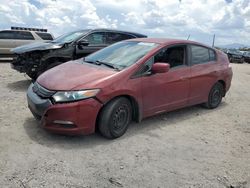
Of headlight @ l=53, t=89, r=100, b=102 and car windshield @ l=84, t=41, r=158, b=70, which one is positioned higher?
car windshield @ l=84, t=41, r=158, b=70

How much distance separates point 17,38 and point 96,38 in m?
7.42

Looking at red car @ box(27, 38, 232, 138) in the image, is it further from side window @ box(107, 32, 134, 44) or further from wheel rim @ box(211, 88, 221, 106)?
side window @ box(107, 32, 134, 44)

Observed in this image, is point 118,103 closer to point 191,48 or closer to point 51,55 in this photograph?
point 191,48

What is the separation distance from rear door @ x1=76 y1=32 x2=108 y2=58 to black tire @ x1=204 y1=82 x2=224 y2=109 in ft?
12.0

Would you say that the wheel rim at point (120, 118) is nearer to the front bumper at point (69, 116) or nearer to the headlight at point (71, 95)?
the front bumper at point (69, 116)

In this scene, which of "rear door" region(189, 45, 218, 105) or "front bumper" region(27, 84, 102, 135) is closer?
"front bumper" region(27, 84, 102, 135)

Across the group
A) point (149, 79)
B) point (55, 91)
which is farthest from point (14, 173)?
point (149, 79)

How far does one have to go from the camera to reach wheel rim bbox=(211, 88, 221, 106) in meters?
6.99

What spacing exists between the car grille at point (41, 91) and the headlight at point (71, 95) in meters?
0.13

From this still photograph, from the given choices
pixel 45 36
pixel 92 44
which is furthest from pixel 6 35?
pixel 92 44

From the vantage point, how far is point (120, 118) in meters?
4.85

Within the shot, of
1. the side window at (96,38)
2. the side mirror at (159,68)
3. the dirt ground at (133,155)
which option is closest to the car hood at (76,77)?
the side mirror at (159,68)

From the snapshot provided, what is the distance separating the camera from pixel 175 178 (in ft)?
12.4

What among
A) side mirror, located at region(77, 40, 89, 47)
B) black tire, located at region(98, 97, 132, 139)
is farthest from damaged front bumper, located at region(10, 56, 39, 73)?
black tire, located at region(98, 97, 132, 139)
